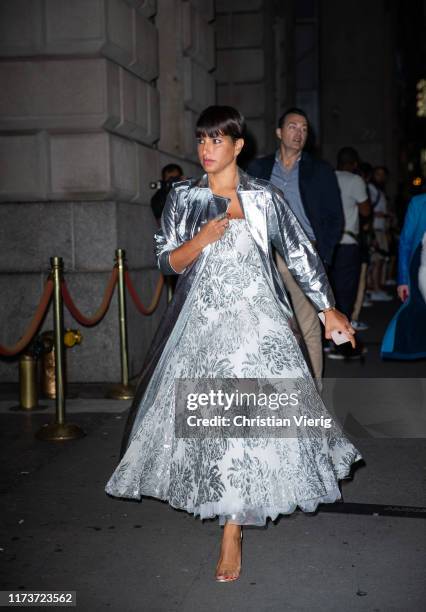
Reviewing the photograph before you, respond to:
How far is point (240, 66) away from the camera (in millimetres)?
15797

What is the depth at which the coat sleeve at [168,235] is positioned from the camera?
3814mm

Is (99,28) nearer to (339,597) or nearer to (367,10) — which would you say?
(339,597)

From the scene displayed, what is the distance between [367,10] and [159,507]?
93.6 feet

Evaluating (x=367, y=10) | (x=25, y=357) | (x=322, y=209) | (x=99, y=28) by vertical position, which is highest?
Result: (x=367, y=10)

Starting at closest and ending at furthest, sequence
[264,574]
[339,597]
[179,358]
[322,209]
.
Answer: [339,597] < [264,574] < [179,358] < [322,209]

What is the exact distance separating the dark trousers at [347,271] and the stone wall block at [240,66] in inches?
297

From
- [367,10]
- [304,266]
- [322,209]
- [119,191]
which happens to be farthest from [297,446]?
[367,10]

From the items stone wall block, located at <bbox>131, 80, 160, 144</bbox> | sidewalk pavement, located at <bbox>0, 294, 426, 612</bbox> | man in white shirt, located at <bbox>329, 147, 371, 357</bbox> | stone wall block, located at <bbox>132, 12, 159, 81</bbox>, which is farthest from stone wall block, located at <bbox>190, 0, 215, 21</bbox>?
sidewalk pavement, located at <bbox>0, 294, 426, 612</bbox>

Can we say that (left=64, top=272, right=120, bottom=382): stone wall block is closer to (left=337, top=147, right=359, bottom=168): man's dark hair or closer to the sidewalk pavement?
the sidewalk pavement

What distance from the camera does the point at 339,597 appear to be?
10.6 feet

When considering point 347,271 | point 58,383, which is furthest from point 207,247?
point 347,271

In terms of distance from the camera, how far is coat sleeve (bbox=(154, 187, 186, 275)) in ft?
12.5

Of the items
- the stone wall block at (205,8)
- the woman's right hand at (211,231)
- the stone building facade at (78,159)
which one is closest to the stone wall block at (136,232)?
the stone building facade at (78,159)

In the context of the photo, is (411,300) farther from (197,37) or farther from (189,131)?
(197,37)
